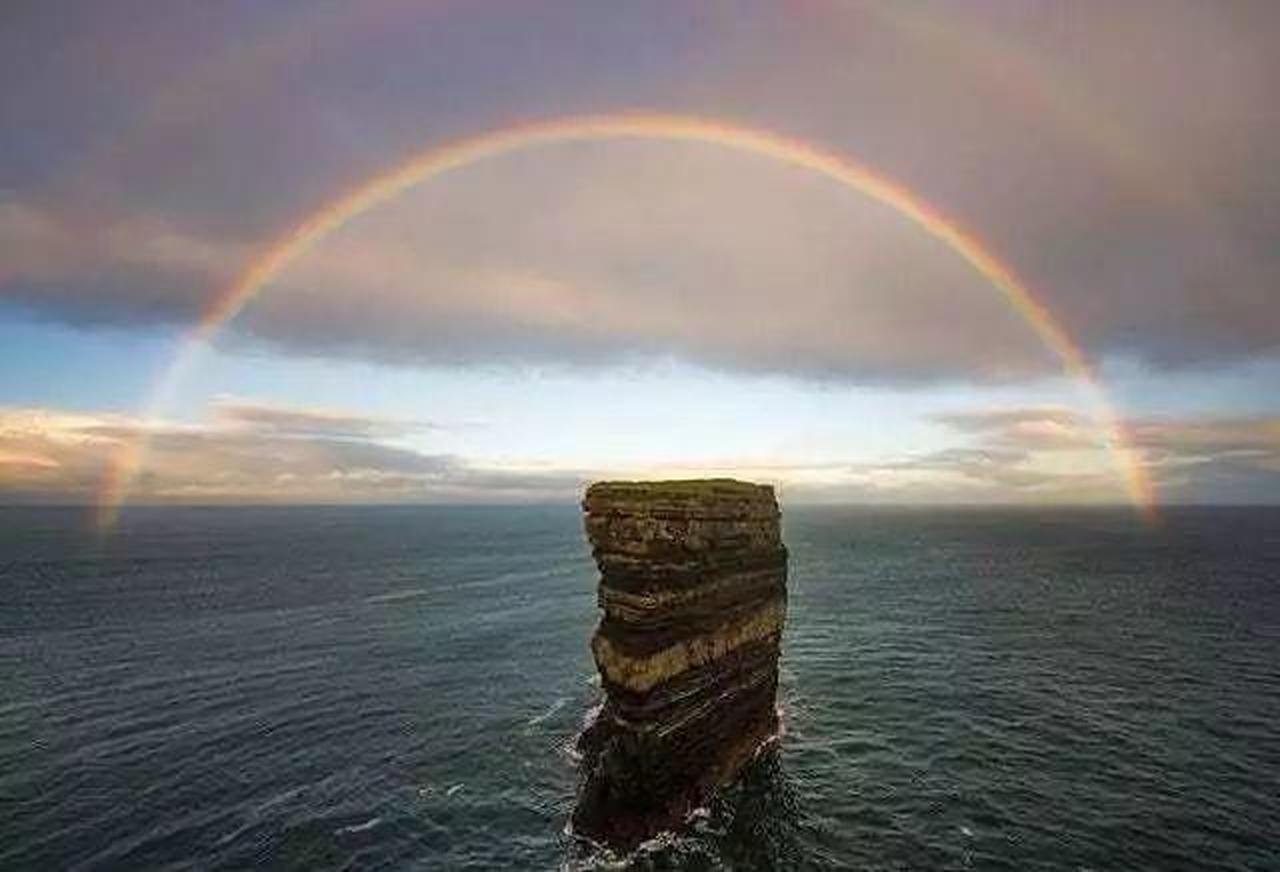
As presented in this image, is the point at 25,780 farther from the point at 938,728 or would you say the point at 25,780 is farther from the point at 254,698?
the point at 938,728

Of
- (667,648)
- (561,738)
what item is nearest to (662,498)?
(667,648)

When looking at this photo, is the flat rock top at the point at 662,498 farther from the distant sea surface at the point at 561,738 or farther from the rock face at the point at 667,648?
the distant sea surface at the point at 561,738

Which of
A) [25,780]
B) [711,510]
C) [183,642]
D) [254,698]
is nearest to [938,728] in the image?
[711,510]

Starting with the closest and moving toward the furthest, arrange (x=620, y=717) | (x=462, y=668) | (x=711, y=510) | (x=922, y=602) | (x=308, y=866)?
(x=308, y=866), (x=620, y=717), (x=711, y=510), (x=462, y=668), (x=922, y=602)

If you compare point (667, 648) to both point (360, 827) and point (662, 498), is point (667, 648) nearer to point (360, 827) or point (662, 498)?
point (662, 498)

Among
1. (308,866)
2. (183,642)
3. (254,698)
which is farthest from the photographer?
(183,642)

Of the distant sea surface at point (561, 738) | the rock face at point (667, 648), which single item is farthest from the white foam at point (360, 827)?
the rock face at point (667, 648)

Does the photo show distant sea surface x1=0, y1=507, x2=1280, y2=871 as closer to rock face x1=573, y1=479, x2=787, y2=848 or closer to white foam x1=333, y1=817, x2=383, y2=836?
white foam x1=333, y1=817, x2=383, y2=836
